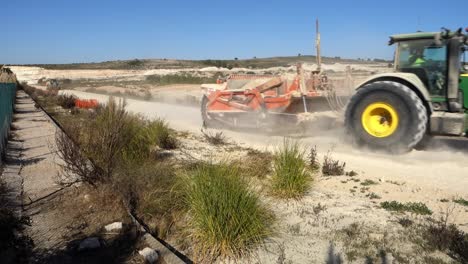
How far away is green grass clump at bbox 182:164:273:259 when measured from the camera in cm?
464

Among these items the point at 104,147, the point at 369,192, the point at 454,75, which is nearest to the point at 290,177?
the point at 369,192

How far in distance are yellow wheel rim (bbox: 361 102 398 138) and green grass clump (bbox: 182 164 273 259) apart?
5127mm

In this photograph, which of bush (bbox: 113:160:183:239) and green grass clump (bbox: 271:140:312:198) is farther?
green grass clump (bbox: 271:140:312:198)

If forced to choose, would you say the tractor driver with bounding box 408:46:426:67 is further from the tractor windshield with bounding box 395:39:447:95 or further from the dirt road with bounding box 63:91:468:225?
the dirt road with bounding box 63:91:468:225

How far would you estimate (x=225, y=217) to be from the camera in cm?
472

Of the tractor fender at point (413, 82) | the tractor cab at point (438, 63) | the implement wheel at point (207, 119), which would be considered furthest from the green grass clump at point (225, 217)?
the implement wheel at point (207, 119)

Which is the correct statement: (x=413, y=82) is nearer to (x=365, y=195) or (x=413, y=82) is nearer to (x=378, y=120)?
(x=378, y=120)

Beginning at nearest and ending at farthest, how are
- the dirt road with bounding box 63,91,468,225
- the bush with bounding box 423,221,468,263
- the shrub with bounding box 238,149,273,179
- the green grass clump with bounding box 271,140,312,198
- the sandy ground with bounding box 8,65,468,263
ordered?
the bush with bounding box 423,221,468,263 → the sandy ground with bounding box 8,65,468,263 → the green grass clump with bounding box 271,140,312,198 → the dirt road with bounding box 63,91,468,225 → the shrub with bounding box 238,149,273,179

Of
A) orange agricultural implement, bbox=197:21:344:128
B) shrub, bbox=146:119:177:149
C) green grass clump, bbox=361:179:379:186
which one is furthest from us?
orange agricultural implement, bbox=197:21:344:128

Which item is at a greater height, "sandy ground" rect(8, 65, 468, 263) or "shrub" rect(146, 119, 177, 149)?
"shrub" rect(146, 119, 177, 149)

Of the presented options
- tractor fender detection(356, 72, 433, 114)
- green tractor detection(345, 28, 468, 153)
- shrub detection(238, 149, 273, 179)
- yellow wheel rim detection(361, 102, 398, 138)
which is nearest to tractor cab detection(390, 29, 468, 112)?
green tractor detection(345, 28, 468, 153)

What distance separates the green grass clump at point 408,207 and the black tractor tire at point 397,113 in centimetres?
326

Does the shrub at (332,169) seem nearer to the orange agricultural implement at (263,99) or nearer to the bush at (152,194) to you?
the bush at (152,194)

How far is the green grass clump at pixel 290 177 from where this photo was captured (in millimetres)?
6410
